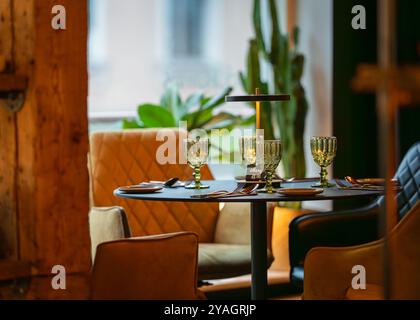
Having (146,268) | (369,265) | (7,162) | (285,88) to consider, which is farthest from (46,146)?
(285,88)

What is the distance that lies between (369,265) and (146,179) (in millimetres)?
1595

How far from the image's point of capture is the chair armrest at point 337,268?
2889mm

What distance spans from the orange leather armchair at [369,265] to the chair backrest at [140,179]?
1.36 m

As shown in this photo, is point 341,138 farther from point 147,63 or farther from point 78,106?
point 78,106

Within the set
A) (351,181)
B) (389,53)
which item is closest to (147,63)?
(351,181)

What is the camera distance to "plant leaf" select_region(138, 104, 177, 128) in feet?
15.6

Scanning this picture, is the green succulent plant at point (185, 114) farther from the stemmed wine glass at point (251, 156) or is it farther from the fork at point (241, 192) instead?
the fork at point (241, 192)

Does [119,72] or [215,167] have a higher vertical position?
[119,72]

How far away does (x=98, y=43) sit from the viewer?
5668 mm

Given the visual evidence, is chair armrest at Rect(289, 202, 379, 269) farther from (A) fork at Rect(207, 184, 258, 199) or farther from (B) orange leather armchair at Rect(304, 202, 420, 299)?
(B) orange leather armchair at Rect(304, 202, 420, 299)

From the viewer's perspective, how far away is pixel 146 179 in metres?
4.22

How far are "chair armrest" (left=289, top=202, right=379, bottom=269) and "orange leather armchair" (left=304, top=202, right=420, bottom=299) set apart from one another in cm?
55

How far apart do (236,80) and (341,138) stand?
34.6 inches

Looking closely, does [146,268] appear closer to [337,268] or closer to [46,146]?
[46,146]
